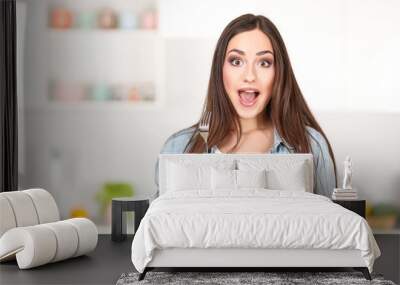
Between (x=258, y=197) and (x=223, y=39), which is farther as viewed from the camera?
(x=223, y=39)

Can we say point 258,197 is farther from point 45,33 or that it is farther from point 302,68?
point 45,33

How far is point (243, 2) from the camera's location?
7238 mm

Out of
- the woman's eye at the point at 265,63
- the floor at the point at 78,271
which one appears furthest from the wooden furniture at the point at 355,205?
the floor at the point at 78,271

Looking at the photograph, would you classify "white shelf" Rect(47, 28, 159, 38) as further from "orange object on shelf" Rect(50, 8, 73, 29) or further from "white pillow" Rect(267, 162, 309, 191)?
"white pillow" Rect(267, 162, 309, 191)

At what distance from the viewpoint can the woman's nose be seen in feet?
23.3

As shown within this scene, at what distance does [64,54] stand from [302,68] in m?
2.54

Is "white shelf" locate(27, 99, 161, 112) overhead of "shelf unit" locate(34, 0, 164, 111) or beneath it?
beneath

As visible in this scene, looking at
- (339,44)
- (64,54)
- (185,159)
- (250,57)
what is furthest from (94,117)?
(339,44)

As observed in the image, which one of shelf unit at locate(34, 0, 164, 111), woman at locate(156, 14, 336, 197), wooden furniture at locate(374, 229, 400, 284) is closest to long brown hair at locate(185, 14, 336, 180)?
woman at locate(156, 14, 336, 197)

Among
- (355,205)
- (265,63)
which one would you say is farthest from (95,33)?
(355,205)

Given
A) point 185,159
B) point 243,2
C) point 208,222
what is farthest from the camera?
point 243,2

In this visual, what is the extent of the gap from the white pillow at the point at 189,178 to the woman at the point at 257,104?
73cm

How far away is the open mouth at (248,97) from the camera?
7.13 m

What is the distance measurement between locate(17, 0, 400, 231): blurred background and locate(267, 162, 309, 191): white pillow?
103 centimetres
